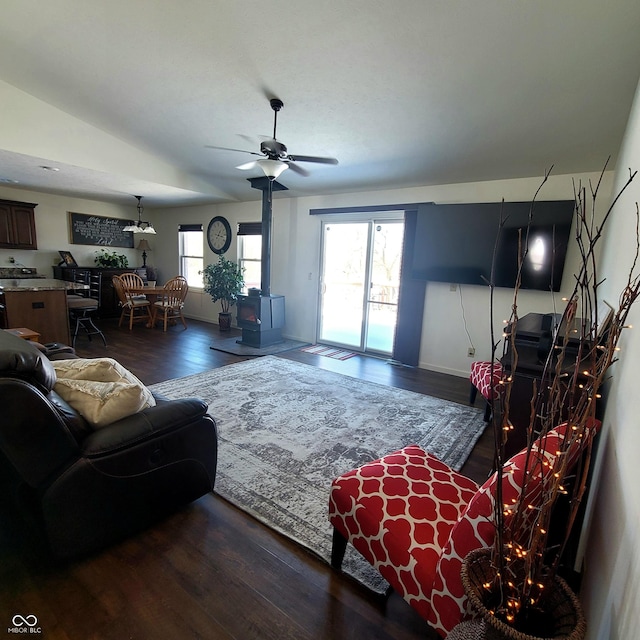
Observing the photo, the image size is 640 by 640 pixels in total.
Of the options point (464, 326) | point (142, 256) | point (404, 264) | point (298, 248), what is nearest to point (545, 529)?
point (464, 326)

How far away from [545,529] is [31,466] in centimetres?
162

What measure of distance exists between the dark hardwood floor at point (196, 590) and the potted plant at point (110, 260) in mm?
6318

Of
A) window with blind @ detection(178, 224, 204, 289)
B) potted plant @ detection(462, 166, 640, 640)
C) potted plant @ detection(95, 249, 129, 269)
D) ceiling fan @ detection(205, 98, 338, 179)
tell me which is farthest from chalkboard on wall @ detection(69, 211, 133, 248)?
potted plant @ detection(462, 166, 640, 640)

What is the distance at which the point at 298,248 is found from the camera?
539cm

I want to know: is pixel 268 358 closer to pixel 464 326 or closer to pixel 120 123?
pixel 464 326

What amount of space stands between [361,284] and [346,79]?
8.90 feet

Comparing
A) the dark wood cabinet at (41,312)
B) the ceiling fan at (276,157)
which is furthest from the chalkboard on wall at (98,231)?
the ceiling fan at (276,157)

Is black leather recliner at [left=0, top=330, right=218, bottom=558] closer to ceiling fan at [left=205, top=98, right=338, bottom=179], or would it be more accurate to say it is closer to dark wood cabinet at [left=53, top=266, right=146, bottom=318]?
ceiling fan at [left=205, top=98, right=338, bottom=179]

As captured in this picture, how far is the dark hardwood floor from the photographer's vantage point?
1217 mm

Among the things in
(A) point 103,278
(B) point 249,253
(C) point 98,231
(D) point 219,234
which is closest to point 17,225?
(C) point 98,231

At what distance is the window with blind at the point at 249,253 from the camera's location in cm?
593

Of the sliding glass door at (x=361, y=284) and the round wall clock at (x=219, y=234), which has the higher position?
the round wall clock at (x=219, y=234)

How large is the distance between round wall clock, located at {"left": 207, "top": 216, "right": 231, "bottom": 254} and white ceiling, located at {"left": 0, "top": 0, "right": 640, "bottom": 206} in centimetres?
207

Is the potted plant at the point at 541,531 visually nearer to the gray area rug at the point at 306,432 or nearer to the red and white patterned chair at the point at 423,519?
the red and white patterned chair at the point at 423,519
